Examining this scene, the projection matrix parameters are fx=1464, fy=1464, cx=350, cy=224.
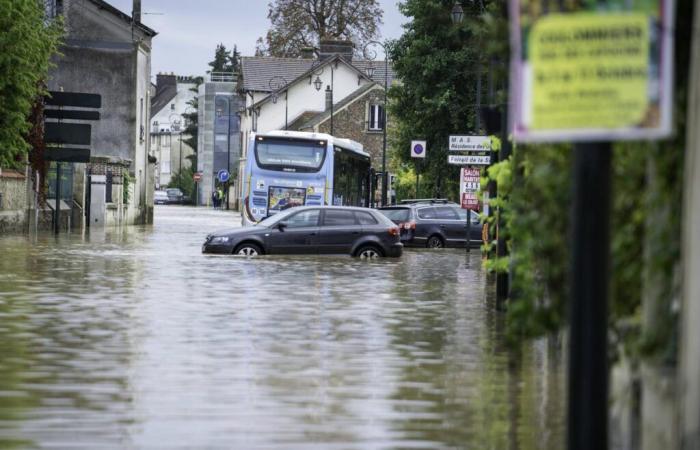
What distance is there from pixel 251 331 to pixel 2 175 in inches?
1199

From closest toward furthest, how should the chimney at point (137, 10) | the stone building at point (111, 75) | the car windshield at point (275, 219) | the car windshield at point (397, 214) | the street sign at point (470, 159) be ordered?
the car windshield at point (275, 219) → the street sign at point (470, 159) → the car windshield at point (397, 214) → the stone building at point (111, 75) → the chimney at point (137, 10)

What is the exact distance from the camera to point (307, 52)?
94812 mm

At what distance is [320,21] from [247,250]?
58211 mm

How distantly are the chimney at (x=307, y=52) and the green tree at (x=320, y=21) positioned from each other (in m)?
0.27

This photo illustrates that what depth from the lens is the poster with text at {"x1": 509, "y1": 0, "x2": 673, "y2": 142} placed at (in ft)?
17.2

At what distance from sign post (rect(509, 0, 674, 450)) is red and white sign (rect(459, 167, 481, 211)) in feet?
107

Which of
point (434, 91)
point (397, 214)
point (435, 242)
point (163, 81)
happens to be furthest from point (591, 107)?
point (163, 81)

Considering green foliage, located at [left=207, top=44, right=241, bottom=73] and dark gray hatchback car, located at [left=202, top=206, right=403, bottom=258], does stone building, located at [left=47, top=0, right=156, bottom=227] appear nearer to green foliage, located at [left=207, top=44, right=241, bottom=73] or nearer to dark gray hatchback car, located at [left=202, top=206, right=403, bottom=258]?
dark gray hatchback car, located at [left=202, top=206, right=403, bottom=258]

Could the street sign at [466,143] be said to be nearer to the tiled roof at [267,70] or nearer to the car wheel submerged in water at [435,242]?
the car wheel submerged in water at [435,242]

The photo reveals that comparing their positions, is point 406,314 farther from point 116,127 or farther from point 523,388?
point 116,127

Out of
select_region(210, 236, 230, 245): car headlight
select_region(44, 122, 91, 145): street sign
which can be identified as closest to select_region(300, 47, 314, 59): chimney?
select_region(44, 122, 91, 145): street sign

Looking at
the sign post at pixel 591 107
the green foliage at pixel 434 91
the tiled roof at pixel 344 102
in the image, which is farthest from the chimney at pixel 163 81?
the sign post at pixel 591 107

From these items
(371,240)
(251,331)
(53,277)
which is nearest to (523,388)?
(251,331)

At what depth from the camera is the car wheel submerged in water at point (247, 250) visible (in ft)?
109
